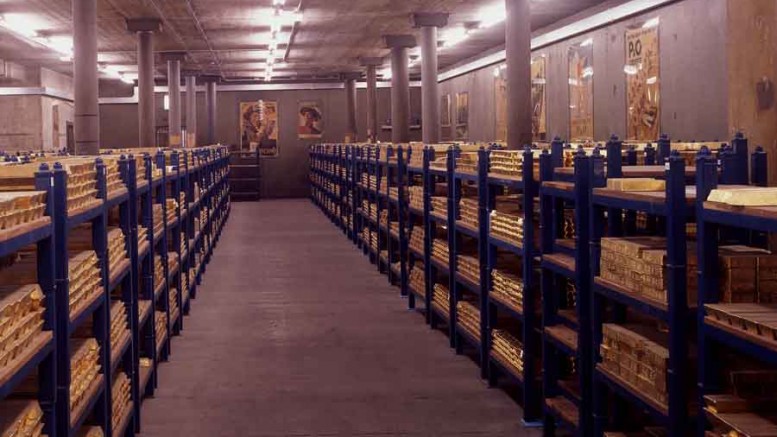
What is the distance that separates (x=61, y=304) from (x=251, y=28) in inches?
693

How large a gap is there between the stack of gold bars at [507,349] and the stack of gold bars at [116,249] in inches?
119

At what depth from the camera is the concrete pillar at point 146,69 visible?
64.0 feet

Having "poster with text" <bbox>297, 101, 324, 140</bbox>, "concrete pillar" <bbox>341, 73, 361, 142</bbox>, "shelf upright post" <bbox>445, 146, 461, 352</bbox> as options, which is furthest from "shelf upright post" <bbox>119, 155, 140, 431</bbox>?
"poster with text" <bbox>297, 101, 324, 140</bbox>

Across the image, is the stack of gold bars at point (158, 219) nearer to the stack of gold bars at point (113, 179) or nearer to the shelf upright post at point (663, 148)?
the stack of gold bars at point (113, 179)

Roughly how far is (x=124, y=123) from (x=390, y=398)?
33.2 meters

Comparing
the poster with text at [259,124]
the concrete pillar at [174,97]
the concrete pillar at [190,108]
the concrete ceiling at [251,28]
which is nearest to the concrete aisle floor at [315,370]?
the concrete ceiling at [251,28]

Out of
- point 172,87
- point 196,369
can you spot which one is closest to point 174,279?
point 196,369

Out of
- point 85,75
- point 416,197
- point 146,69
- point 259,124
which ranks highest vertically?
point 146,69

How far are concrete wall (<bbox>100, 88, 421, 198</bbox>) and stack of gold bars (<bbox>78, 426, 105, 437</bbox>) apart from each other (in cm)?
3280

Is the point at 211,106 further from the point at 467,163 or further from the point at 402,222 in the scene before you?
the point at 467,163

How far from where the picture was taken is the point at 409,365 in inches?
352

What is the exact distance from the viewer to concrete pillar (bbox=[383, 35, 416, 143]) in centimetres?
2230

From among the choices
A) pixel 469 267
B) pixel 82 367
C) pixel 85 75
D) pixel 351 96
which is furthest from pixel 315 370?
pixel 351 96

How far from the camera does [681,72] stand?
15.2 metres
